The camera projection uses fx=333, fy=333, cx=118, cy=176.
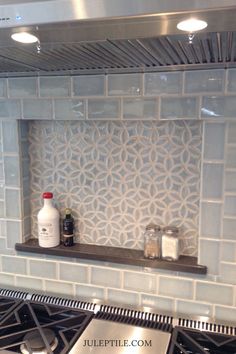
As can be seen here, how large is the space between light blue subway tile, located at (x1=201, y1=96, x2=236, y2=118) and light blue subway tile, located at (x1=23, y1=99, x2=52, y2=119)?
495 millimetres

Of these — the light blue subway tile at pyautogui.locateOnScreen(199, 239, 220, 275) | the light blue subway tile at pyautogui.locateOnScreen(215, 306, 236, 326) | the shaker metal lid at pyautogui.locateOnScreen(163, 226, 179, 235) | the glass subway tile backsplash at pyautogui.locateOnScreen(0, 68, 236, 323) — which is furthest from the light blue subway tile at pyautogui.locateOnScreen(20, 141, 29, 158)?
the light blue subway tile at pyautogui.locateOnScreen(215, 306, 236, 326)

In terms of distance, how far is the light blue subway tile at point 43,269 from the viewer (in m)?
1.17

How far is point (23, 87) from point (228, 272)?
2.88ft

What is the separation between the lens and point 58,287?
3.82 ft

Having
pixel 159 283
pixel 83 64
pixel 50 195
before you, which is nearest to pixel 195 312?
pixel 159 283

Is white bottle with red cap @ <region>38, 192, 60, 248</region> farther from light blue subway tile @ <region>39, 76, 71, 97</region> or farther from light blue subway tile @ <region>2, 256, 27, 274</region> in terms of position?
light blue subway tile @ <region>39, 76, 71, 97</region>

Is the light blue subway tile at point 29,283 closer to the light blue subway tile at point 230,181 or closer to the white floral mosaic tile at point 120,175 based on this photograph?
the white floral mosaic tile at point 120,175

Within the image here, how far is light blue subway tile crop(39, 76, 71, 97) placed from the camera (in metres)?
1.07

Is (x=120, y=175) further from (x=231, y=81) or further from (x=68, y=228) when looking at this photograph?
(x=231, y=81)

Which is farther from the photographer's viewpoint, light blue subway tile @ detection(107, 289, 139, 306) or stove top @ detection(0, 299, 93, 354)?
light blue subway tile @ detection(107, 289, 139, 306)

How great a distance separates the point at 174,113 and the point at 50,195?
495 mm

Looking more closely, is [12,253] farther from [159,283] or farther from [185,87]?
[185,87]

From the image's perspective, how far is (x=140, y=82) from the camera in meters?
1.00

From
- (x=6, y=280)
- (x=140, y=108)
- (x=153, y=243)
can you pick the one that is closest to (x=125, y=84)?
(x=140, y=108)
